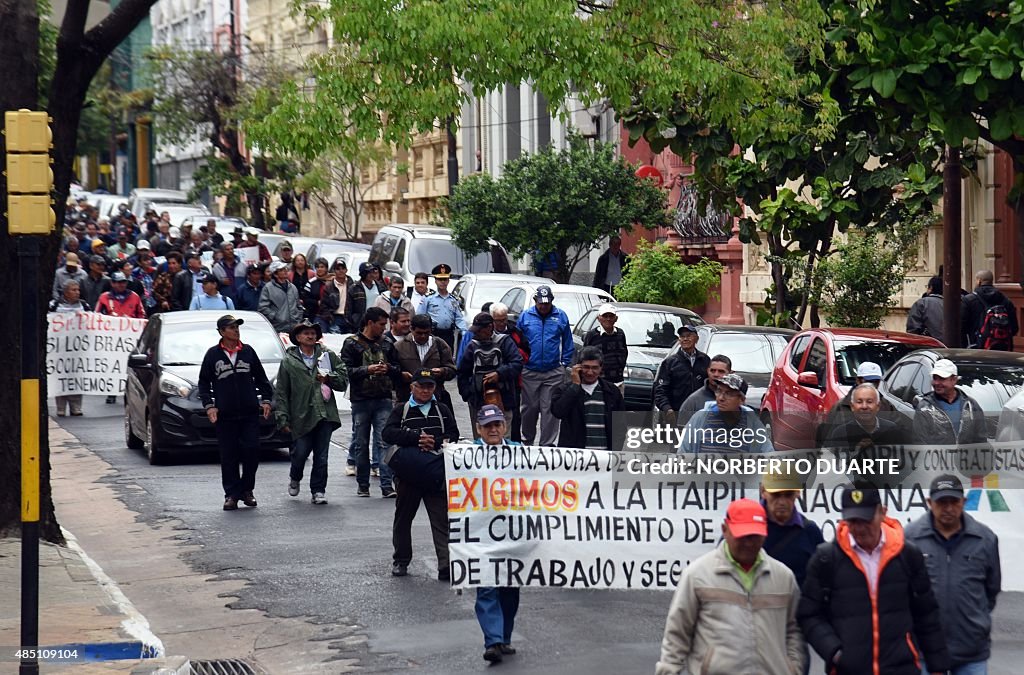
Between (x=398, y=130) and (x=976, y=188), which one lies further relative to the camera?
(x=976, y=188)

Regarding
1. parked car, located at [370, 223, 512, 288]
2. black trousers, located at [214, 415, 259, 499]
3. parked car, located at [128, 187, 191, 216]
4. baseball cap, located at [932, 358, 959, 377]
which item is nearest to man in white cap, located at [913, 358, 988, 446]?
baseball cap, located at [932, 358, 959, 377]

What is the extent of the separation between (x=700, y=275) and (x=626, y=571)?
20.5 m

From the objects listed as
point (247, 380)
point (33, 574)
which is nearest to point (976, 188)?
point (247, 380)

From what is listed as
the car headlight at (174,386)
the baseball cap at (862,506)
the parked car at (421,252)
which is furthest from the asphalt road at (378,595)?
the parked car at (421,252)

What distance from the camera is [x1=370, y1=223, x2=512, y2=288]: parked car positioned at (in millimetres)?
32031

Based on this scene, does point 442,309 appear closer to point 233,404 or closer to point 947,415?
point 233,404

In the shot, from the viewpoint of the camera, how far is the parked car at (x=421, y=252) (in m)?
32.0

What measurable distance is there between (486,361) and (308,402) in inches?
73.0

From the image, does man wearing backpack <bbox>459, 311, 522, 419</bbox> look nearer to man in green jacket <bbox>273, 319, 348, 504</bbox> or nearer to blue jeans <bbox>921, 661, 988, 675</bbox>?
man in green jacket <bbox>273, 319, 348, 504</bbox>

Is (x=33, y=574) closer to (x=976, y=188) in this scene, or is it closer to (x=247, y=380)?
(x=247, y=380)

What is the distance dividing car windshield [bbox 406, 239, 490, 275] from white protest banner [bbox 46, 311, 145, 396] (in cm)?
932

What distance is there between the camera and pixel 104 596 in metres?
11.5

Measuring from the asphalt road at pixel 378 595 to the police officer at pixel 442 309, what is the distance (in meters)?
6.86

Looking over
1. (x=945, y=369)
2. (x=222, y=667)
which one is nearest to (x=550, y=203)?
(x=945, y=369)
